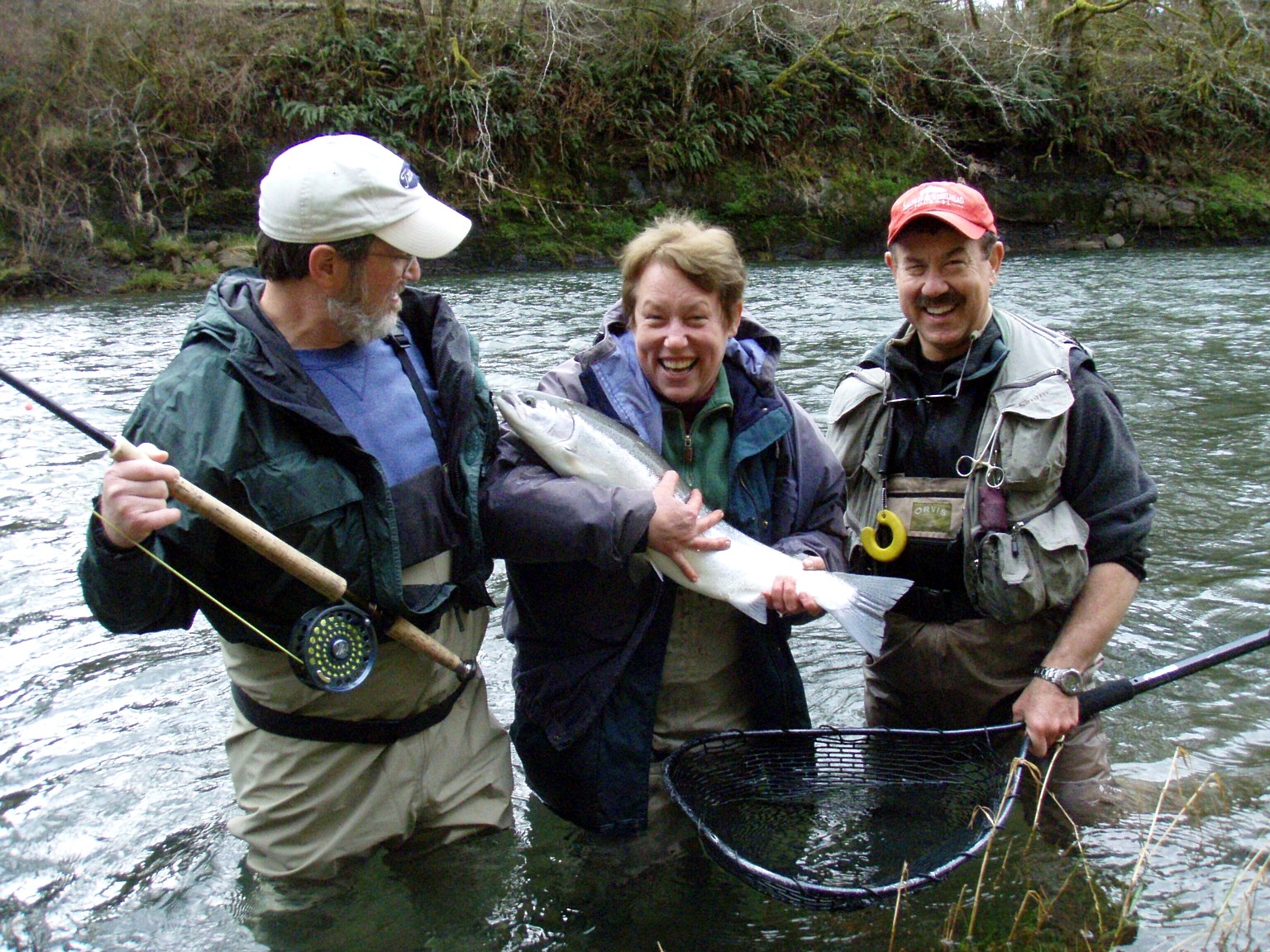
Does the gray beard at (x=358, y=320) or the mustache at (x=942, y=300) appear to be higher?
the mustache at (x=942, y=300)

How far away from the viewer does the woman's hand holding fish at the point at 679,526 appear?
319 centimetres

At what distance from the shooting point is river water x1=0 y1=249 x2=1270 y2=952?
11.9 ft

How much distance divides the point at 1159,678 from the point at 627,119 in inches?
932

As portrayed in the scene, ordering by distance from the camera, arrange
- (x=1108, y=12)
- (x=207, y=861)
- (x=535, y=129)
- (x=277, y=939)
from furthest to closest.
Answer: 1. (x=1108, y=12)
2. (x=535, y=129)
3. (x=207, y=861)
4. (x=277, y=939)

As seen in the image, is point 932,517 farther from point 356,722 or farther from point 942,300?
point 356,722

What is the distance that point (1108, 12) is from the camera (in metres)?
27.2

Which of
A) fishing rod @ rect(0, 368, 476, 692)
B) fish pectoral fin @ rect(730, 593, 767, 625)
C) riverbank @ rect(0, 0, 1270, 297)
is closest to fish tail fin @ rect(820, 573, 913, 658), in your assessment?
fish pectoral fin @ rect(730, 593, 767, 625)

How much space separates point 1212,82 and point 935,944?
1193 inches

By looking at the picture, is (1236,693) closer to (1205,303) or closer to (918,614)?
(918,614)

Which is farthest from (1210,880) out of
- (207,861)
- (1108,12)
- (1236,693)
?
(1108,12)

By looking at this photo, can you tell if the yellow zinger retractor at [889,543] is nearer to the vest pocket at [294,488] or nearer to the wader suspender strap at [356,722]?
the wader suspender strap at [356,722]

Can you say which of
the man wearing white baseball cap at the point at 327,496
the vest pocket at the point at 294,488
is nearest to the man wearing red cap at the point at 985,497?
the man wearing white baseball cap at the point at 327,496

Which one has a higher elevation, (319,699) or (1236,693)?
(319,699)

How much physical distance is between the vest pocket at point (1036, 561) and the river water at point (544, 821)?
2.06 feet
